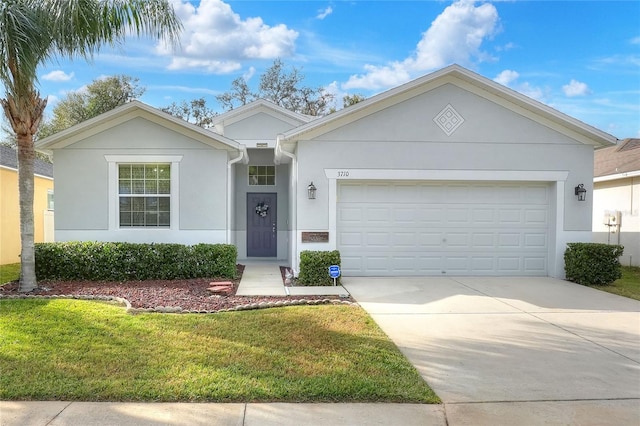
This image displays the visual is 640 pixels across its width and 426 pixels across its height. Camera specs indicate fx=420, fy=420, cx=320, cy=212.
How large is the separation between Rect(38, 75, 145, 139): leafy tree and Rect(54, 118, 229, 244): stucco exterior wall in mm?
19684

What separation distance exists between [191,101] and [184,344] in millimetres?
29295

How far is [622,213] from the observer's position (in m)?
14.1

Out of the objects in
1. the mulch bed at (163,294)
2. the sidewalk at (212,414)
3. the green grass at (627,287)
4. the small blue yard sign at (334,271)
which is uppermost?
the small blue yard sign at (334,271)

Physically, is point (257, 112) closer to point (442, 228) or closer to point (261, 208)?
point (261, 208)

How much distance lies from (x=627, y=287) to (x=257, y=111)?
39.4 feet

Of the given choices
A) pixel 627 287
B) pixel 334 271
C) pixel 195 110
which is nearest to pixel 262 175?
pixel 334 271

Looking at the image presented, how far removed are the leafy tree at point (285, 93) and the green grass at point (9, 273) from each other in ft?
66.9

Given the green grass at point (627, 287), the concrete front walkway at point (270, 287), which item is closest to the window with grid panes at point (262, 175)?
the concrete front walkway at point (270, 287)

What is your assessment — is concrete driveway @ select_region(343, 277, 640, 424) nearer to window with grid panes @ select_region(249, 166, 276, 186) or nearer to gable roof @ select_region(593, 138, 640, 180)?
window with grid panes @ select_region(249, 166, 276, 186)

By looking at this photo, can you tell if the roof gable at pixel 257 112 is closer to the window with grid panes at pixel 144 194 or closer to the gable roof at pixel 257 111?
the gable roof at pixel 257 111

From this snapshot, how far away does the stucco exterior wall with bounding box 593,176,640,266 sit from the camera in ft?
44.4

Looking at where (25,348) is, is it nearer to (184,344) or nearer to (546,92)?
(184,344)

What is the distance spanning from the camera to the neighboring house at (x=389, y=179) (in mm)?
10180

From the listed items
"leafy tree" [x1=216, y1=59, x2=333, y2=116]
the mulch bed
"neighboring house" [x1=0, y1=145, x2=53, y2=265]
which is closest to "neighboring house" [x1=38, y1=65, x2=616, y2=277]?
the mulch bed
